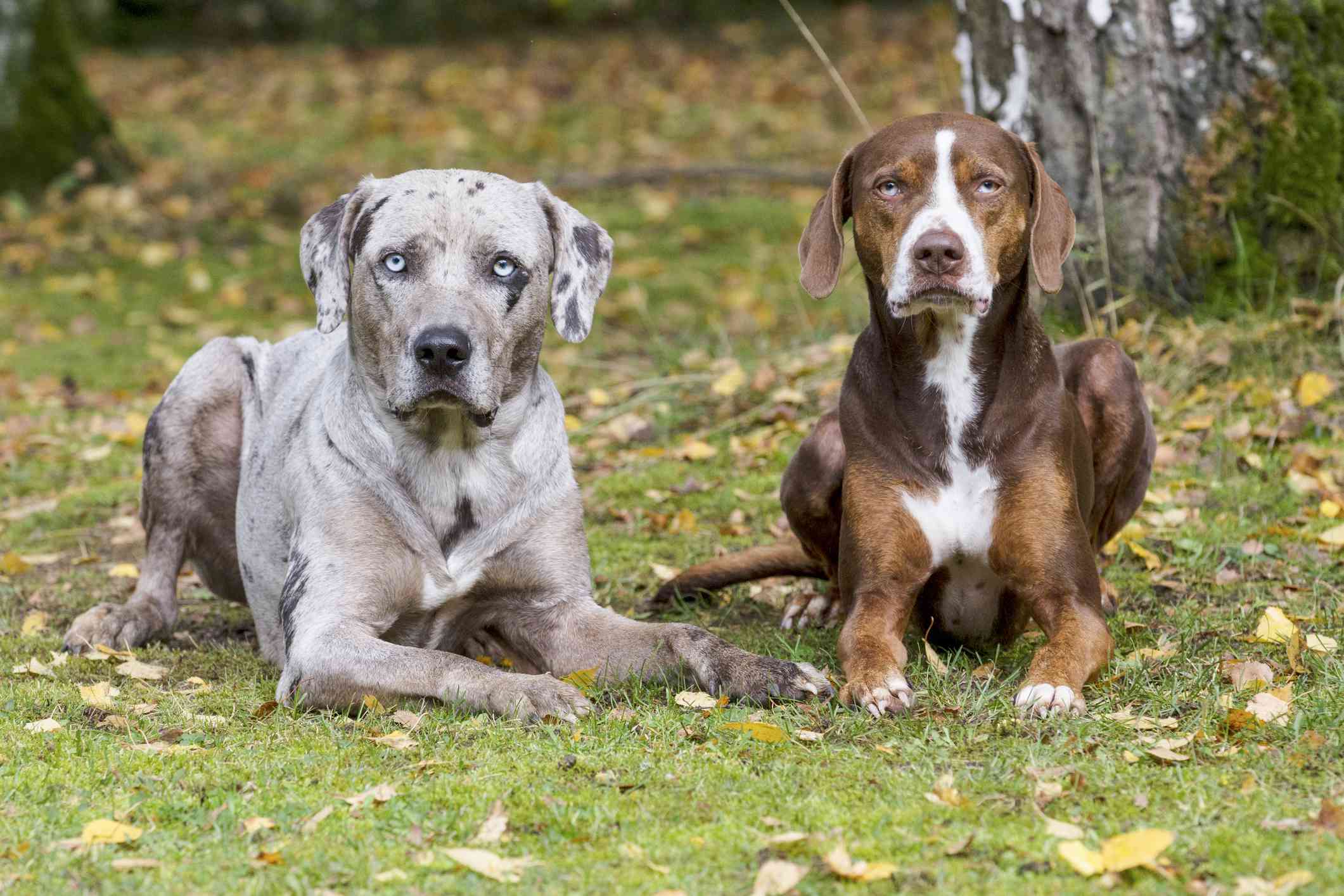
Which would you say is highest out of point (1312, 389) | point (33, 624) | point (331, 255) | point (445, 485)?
point (331, 255)

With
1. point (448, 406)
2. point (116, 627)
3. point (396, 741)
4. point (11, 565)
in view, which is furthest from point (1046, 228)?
point (11, 565)

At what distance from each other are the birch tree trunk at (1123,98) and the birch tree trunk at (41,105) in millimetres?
8469

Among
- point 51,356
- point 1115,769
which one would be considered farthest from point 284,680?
point 51,356

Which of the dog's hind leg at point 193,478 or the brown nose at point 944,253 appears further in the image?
the dog's hind leg at point 193,478

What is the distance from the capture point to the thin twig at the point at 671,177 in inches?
537

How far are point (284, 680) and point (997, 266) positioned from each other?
2.30 metres

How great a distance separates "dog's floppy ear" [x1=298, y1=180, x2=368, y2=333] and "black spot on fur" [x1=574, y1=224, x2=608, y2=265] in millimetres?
652

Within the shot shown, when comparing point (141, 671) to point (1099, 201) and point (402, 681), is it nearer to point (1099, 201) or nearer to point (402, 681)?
point (402, 681)

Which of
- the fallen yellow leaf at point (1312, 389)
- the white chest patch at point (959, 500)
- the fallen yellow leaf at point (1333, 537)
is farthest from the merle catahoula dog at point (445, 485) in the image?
the fallen yellow leaf at point (1312, 389)

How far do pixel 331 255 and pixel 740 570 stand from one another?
68.1 inches

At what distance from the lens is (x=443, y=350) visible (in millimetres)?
4367

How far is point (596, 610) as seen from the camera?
4.78 meters

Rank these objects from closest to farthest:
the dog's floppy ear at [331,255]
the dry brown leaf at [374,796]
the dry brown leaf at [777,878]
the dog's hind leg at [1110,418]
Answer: the dry brown leaf at [777,878] < the dry brown leaf at [374,796] < the dog's floppy ear at [331,255] < the dog's hind leg at [1110,418]

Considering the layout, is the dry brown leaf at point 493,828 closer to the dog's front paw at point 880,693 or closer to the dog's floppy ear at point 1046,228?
the dog's front paw at point 880,693
